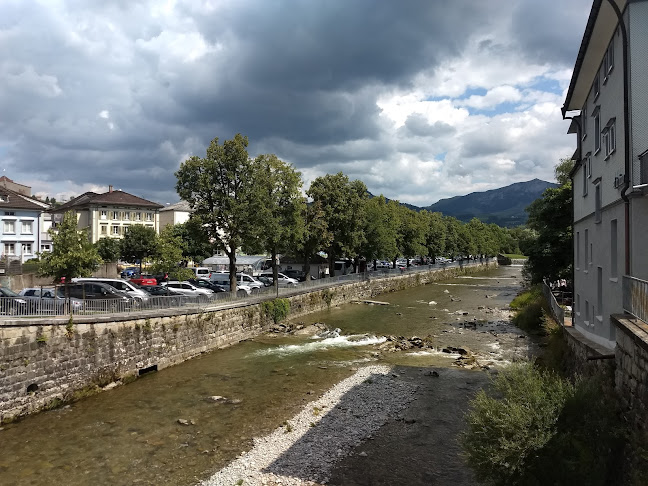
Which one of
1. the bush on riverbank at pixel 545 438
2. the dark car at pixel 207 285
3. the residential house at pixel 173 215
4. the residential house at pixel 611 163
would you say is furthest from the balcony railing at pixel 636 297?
the residential house at pixel 173 215

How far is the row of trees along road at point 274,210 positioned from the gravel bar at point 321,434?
587 inches

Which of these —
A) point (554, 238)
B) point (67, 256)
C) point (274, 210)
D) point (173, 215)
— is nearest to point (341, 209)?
point (274, 210)

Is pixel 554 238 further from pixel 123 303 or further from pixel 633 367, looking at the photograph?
pixel 123 303

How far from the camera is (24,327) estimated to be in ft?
51.5

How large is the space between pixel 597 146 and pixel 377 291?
4191 cm

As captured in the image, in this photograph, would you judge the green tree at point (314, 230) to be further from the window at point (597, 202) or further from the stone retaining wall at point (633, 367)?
the stone retaining wall at point (633, 367)

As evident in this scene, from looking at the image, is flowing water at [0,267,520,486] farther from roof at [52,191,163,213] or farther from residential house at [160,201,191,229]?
residential house at [160,201,191,229]

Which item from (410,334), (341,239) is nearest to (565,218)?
(410,334)

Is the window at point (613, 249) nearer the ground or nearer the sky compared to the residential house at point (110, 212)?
nearer the ground

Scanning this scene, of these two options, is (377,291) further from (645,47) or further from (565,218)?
(645,47)

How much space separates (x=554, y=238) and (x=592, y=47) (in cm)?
2409

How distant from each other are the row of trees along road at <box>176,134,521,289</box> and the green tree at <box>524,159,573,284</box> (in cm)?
1807

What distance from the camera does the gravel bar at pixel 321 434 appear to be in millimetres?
11688

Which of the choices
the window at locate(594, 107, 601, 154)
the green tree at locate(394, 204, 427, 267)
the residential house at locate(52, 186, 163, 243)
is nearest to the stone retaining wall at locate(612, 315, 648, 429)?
the window at locate(594, 107, 601, 154)
